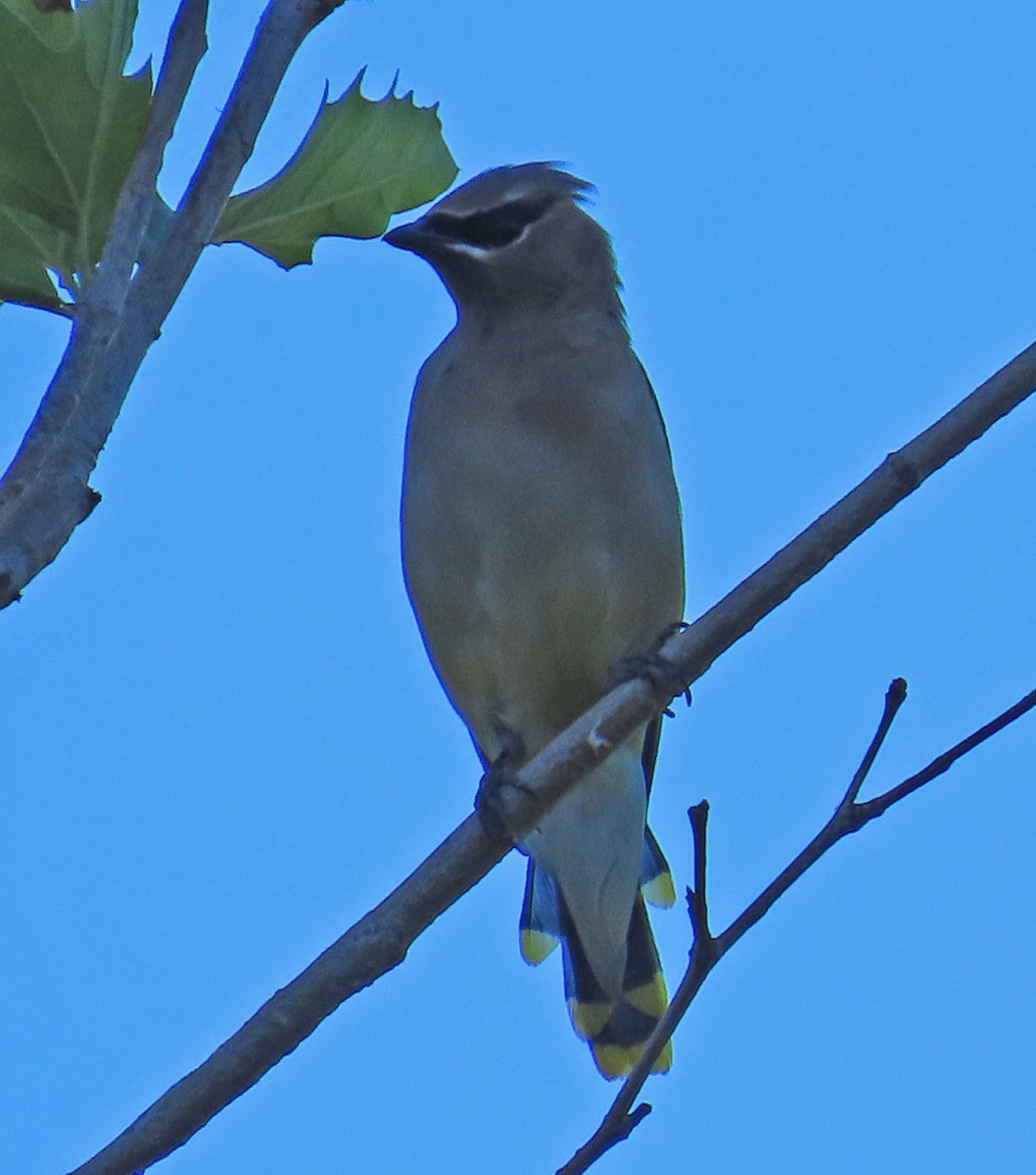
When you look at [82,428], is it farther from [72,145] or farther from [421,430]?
[421,430]

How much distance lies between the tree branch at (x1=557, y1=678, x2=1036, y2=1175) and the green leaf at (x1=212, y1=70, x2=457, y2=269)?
114 centimetres

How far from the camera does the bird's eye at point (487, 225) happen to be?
4902 millimetres

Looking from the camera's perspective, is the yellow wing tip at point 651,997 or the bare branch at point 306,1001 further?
the yellow wing tip at point 651,997

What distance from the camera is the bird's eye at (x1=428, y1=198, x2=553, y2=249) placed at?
490cm

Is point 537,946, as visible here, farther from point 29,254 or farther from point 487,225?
point 29,254

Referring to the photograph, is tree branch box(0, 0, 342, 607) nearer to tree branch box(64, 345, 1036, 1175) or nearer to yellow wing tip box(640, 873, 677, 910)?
tree branch box(64, 345, 1036, 1175)

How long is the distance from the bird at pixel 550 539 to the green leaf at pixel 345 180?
4.63 ft

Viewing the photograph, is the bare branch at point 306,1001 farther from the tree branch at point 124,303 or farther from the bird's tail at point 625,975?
the bird's tail at point 625,975

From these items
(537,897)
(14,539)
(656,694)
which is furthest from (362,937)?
Result: (537,897)

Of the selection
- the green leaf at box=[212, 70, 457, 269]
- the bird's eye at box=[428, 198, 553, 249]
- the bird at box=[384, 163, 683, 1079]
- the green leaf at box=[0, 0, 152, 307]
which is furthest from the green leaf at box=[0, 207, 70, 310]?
the bird's eye at box=[428, 198, 553, 249]

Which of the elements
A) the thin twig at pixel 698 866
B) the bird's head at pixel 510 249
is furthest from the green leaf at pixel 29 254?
the bird's head at pixel 510 249

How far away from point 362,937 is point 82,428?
758 millimetres

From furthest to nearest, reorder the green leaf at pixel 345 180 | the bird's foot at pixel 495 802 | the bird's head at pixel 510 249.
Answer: the bird's head at pixel 510 249, the green leaf at pixel 345 180, the bird's foot at pixel 495 802

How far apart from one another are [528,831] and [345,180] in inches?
40.3
